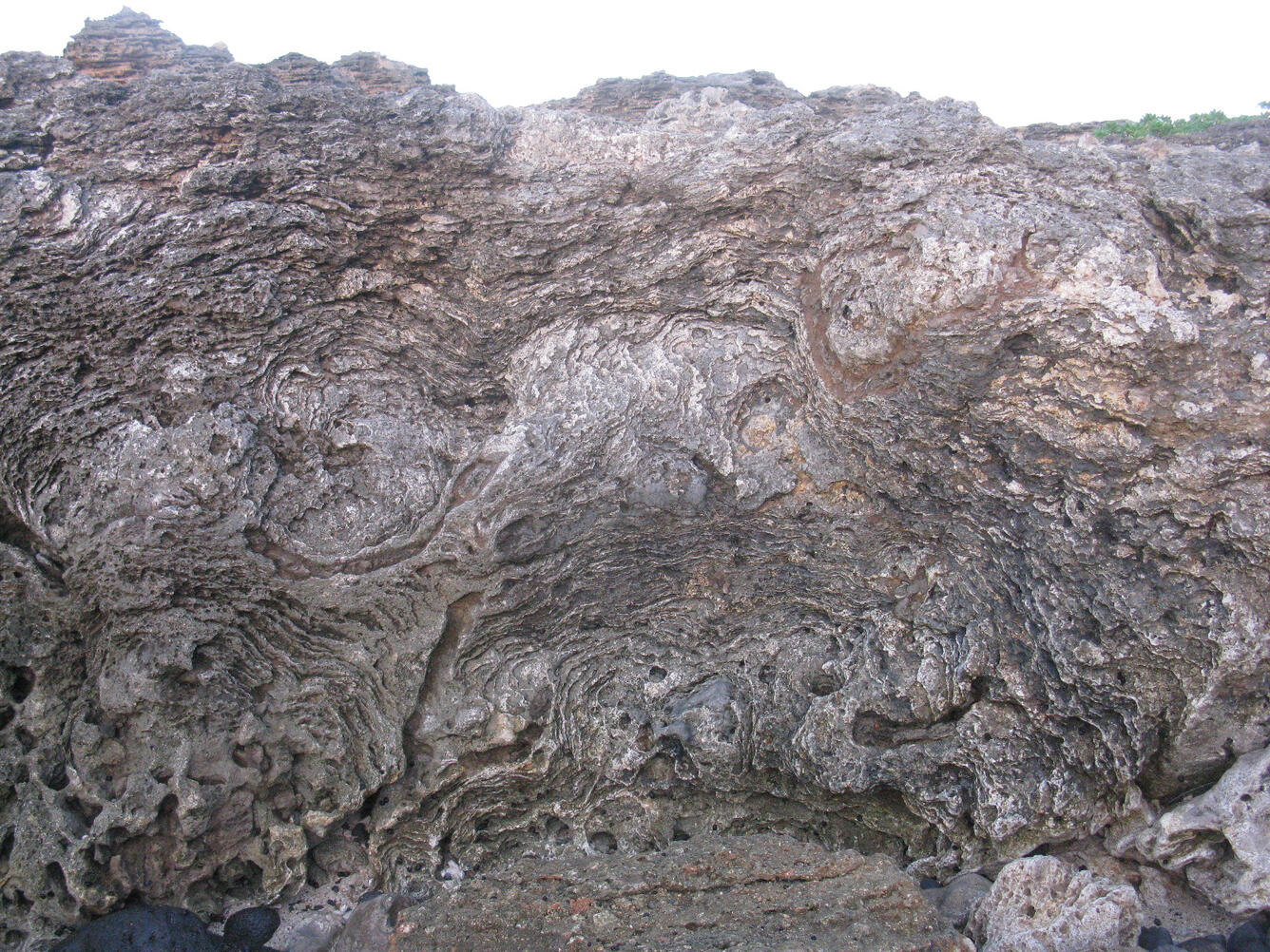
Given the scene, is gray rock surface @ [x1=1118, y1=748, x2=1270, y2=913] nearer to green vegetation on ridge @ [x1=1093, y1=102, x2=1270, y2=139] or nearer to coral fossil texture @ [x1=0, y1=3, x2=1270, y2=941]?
coral fossil texture @ [x1=0, y1=3, x2=1270, y2=941]

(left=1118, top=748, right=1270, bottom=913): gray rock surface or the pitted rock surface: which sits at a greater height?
(left=1118, top=748, right=1270, bottom=913): gray rock surface

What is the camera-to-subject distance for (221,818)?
510 cm

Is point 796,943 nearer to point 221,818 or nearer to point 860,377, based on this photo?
point 860,377

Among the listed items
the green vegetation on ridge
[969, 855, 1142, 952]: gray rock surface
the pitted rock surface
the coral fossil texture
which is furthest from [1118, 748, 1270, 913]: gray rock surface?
the green vegetation on ridge

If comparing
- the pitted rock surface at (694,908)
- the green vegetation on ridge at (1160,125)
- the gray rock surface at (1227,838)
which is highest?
the green vegetation on ridge at (1160,125)

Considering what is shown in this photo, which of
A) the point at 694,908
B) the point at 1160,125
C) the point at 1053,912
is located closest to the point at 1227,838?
the point at 1053,912

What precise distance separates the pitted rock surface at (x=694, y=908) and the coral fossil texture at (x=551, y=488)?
2.75ft

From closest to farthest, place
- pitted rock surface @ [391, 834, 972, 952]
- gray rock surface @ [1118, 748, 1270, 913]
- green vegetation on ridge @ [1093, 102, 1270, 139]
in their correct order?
pitted rock surface @ [391, 834, 972, 952], gray rock surface @ [1118, 748, 1270, 913], green vegetation on ridge @ [1093, 102, 1270, 139]

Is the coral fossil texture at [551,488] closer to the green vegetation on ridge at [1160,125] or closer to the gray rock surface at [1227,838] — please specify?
the gray rock surface at [1227,838]

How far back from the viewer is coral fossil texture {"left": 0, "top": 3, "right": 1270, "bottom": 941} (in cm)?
453

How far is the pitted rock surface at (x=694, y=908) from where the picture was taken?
3.79 meters

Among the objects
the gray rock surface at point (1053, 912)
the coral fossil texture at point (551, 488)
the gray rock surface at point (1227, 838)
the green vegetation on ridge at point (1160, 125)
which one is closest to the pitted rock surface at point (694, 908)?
the gray rock surface at point (1053, 912)

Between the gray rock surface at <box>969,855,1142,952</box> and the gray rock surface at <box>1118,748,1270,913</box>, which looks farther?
the gray rock surface at <box>1118,748,1270,913</box>

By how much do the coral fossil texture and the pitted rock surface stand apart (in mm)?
838
